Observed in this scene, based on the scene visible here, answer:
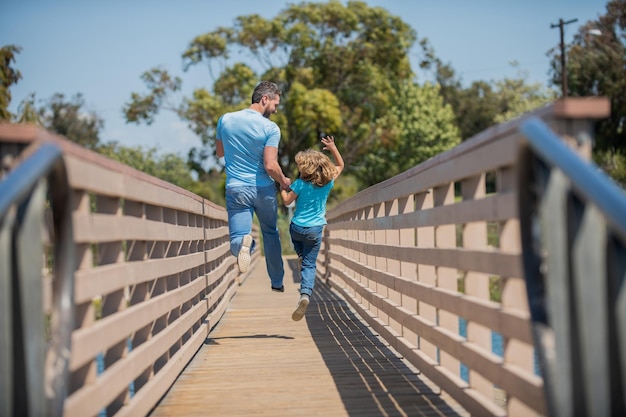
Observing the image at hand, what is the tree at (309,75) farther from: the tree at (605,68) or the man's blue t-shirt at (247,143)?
the man's blue t-shirt at (247,143)

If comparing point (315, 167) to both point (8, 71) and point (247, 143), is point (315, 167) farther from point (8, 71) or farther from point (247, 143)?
point (8, 71)

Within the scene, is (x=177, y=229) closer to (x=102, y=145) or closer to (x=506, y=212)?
(x=506, y=212)

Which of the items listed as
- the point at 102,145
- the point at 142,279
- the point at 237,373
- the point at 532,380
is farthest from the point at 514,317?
the point at 102,145

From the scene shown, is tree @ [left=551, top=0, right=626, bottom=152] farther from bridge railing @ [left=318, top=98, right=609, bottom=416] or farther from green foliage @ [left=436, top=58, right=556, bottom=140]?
bridge railing @ [left=318, top=98, right=609, bottom=416]

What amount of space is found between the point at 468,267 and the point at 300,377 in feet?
6.50

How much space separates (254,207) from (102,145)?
254 ft

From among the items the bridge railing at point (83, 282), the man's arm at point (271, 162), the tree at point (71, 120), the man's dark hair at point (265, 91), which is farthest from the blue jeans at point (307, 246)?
the tree at point (71, 120)

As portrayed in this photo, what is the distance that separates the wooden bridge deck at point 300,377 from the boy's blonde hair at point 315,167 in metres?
1.31

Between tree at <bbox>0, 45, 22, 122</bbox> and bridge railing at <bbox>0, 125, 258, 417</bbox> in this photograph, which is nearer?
bridge railing at <bbox>0, 125, 258, 417</bbox>

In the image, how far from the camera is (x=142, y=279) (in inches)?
198

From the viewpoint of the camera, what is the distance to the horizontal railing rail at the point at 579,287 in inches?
112

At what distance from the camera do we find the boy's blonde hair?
8.59 metres

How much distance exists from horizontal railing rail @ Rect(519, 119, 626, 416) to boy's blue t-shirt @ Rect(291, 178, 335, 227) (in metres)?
5.62

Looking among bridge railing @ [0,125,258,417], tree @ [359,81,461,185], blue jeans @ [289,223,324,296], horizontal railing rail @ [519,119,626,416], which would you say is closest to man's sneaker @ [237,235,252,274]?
blue jeans @ [289,223,324,296]
